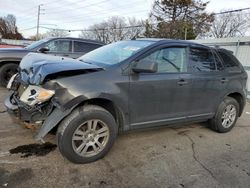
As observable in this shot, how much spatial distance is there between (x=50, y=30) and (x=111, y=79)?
66.1 metres

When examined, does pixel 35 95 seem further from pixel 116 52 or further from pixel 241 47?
pixel 241 47

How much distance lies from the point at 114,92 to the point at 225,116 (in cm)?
267

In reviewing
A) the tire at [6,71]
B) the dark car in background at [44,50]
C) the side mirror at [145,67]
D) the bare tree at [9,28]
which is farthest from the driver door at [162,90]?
the bare tree at [9,28]

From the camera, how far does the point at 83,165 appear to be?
3.32 metres

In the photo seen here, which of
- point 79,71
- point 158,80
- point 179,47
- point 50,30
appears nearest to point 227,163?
point 158,80

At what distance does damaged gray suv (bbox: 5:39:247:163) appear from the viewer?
3131 millimetres

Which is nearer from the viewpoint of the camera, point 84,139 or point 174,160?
point 84,139

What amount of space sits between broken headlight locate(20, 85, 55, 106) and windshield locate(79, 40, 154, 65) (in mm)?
1022

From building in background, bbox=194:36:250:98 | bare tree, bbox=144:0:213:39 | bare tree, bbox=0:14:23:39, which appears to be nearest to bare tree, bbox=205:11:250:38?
bare tree, bbox=144:0:213:39

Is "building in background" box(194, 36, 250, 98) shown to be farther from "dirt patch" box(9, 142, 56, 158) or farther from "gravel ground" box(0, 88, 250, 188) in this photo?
"dirt patch" box(9, 142, 56, 158)

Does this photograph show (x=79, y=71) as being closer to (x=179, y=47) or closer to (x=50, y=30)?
(x=179, y=47)

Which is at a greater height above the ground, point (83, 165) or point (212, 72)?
point (212, 72)

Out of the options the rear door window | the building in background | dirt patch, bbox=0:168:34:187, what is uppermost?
the building in background

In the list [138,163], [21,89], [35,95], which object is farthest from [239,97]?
[21,89]
